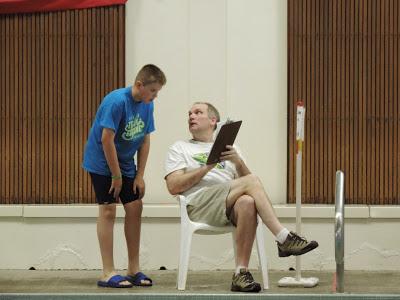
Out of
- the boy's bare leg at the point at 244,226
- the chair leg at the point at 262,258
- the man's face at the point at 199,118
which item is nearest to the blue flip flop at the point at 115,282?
the boy's bare leg at the point at 244,226

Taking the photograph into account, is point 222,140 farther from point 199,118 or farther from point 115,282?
point 115,282

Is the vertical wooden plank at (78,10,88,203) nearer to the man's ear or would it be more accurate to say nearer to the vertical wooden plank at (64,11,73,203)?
the vertical wooden plank at (64,11,73,203)

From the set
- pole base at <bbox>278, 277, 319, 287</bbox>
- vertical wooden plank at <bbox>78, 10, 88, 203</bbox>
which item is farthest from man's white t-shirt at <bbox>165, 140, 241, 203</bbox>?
vertical wooden plank at <bbox>78, 10, 88, 203</bbox>

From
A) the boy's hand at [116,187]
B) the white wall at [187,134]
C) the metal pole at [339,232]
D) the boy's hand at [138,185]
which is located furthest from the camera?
the white wall at [187,134]

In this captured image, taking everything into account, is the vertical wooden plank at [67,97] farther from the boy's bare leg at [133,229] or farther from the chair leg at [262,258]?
the chair leg at [262,258]

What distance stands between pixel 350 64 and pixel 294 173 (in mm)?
1155

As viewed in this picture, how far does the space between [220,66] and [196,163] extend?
180 centimetres

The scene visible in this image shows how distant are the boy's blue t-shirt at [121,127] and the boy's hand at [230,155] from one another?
700 millimetres

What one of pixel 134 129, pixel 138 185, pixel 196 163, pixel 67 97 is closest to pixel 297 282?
pixel 196 163

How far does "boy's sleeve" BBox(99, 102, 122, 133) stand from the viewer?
746cm

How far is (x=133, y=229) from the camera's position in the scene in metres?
7.87

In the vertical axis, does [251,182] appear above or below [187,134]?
below

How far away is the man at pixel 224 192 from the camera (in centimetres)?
736

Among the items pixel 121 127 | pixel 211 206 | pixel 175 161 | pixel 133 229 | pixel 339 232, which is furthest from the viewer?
pixel 133 229
